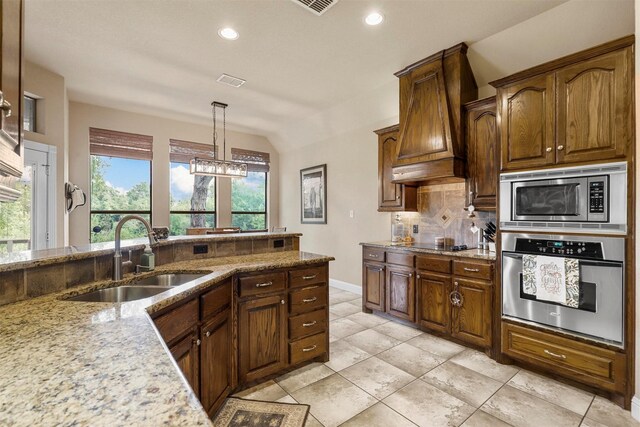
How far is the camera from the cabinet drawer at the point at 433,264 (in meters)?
3.16

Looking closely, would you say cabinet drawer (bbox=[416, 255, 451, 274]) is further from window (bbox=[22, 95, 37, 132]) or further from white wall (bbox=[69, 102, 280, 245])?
window (bbox=[22, 95, 37, 132])

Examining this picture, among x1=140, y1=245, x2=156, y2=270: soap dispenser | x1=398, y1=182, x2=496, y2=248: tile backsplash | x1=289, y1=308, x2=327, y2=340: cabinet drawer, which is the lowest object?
x1=289, y1=308, x2=327, y2=340: cabinet drawer

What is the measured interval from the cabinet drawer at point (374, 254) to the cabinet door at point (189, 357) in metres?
2.57

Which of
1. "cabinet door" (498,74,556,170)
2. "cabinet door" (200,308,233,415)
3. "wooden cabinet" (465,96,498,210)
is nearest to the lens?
"cabinet door" (200,308,233,415)

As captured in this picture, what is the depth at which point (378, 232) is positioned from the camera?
471 centimetres

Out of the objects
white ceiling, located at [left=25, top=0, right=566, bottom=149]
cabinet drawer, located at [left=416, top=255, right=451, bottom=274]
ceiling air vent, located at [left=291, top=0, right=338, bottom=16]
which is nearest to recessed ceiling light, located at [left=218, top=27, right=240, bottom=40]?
white ceiling, located at [left=25, top=0, right=566, bottom=149]

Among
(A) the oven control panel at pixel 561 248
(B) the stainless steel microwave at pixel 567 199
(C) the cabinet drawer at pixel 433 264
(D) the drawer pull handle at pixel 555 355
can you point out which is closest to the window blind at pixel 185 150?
(C) the cabinet drawer at pixel 433 264

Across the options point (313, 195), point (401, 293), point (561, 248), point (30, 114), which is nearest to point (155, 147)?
point (30, 114)

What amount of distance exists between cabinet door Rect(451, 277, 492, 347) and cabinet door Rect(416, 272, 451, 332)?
0.09 meters

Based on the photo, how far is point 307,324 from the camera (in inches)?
101

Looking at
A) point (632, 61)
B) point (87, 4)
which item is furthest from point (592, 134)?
point (87, 4)

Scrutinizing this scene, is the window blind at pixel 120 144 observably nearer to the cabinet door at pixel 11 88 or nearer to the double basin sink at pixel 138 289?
the double basin sink at pixel 138 289

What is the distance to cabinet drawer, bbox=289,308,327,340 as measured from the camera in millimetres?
2492

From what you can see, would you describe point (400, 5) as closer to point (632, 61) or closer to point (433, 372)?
point (632, 61)
